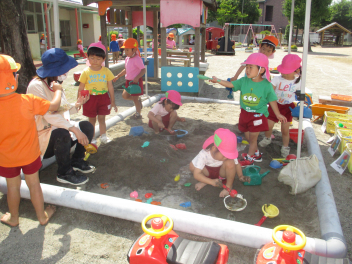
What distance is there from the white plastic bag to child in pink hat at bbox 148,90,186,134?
1.86 metres

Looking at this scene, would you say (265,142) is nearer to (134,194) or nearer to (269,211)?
(269,211)

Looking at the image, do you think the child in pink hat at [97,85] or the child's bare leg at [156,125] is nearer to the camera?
the child in pink hat at [97,85]

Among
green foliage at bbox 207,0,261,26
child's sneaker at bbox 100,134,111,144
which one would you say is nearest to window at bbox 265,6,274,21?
green foliage at bbox 207,0,261,26

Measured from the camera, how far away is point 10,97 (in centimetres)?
206

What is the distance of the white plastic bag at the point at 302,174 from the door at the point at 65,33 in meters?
20.5

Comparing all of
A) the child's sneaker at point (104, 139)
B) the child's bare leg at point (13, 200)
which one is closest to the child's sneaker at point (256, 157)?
the child's sneaker at point (104, 139)

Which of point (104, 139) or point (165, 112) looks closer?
point (104, 139)

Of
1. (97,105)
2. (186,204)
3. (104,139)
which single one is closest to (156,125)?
(104,139)

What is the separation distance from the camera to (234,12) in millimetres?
40344

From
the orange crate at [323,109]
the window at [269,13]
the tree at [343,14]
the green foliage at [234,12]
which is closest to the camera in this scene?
the orange crate at [323,109]

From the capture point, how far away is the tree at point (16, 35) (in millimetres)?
4953

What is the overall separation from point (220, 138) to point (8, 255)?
197 cm

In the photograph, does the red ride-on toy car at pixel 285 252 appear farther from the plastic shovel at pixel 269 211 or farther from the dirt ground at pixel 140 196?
the plastic shovel at pixel 269 211

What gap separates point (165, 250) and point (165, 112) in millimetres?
2947
